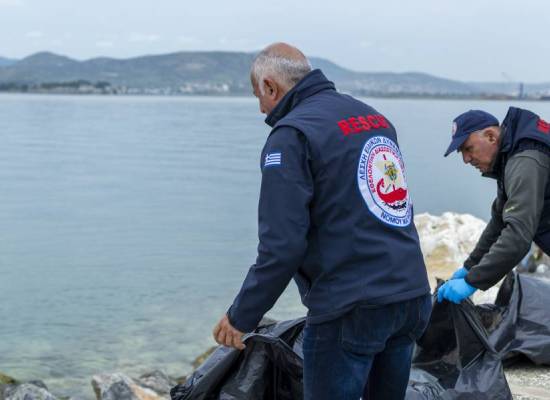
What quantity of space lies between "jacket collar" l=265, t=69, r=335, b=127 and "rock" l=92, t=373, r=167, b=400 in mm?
4835

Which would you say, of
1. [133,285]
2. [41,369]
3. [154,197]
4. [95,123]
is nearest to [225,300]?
[133,285]

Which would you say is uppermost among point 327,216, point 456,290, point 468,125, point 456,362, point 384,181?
point 468,125

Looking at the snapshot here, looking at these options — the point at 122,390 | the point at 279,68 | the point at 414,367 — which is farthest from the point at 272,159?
the point at 122,390

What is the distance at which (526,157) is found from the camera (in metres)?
4.02

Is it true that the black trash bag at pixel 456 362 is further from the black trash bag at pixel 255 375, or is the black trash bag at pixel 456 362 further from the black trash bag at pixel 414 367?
the black trash bag at pixel 255 375

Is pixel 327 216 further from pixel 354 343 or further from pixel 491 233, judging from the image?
pixel 491 233

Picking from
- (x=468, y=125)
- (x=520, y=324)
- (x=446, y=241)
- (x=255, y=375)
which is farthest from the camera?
(x=446, y=241)

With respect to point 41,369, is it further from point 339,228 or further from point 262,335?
point 339,228

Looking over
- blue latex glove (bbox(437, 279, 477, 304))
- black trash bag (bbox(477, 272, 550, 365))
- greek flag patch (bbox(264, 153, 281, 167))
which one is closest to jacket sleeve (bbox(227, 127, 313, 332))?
greek flag patch (bbox(264, 153, 281, 167))

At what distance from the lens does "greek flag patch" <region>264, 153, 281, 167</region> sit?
2.73 metres

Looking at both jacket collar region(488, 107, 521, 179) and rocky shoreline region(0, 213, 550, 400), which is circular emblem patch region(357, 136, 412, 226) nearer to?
jacket collar region(488, 107, 521, 179)

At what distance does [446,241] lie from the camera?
12070 millimetres

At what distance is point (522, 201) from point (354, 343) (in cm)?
159

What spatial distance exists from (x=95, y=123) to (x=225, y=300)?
204 feet
